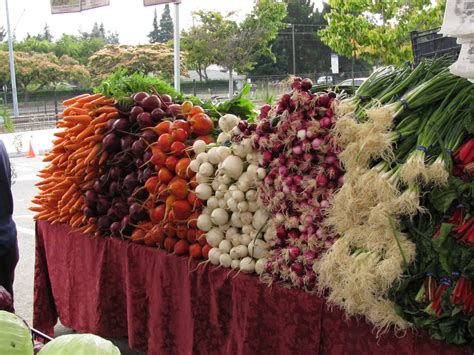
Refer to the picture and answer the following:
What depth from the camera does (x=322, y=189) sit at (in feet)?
7.34

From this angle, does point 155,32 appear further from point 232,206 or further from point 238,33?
point 232,206

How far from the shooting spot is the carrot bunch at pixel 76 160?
3488mm

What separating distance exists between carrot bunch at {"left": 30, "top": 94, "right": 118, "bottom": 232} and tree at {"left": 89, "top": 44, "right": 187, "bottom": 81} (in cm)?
2222

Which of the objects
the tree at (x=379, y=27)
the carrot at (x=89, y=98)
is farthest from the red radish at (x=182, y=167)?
the tree at (x=379, y=27)

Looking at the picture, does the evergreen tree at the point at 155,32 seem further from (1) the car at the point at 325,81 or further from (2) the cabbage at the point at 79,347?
(2) the cabbage at the point at 79,347

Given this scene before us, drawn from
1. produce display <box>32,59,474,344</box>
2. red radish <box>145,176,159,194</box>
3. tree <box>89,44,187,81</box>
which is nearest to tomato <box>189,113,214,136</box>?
produce display <box>32,59,474,344</box>

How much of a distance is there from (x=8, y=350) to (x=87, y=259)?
240 centimetres

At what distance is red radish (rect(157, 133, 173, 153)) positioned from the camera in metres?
3.08

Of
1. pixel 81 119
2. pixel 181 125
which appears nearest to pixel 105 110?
pixel 81 119

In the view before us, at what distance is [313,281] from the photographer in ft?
7.52

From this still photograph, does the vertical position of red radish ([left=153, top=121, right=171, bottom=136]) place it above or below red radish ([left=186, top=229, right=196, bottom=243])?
above

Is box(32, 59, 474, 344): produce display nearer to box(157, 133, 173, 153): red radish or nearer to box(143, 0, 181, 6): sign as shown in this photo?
box(157, 133, 173, 153): red radish

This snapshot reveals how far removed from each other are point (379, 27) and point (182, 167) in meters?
9.01

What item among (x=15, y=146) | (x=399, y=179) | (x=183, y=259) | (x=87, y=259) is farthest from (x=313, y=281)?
(x=15, y=146)
